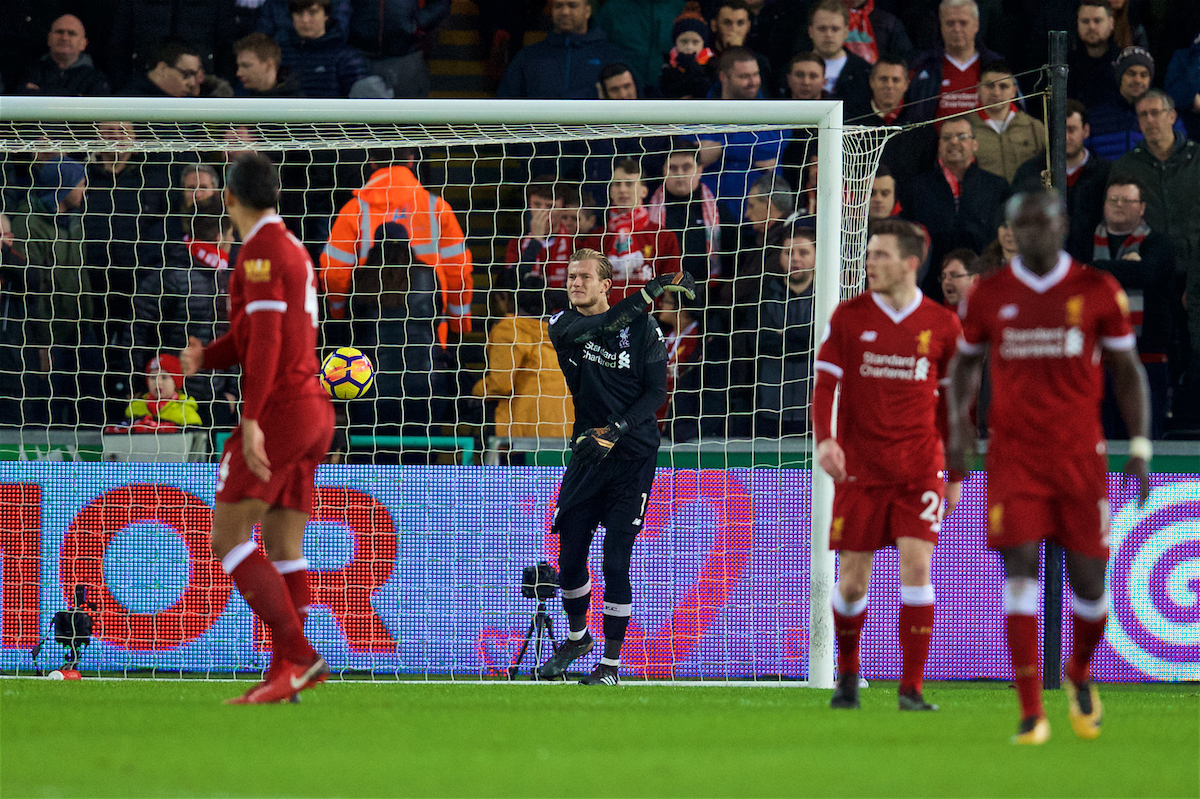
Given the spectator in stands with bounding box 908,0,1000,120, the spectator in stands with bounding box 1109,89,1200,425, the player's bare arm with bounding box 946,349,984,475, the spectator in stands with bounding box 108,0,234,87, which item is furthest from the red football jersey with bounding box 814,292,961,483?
the spectator in stands with bounding box 108,0,234,87

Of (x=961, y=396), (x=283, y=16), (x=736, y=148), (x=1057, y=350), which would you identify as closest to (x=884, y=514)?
(x=961, y=396)

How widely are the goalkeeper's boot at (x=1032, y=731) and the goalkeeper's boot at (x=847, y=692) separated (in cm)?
139

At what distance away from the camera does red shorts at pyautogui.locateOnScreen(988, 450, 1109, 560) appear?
539 centimetres

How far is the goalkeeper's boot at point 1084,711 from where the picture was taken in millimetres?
5527

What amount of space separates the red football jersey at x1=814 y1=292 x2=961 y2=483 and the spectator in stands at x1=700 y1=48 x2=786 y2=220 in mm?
4374

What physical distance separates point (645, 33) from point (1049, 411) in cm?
769

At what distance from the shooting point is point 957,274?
997 cm

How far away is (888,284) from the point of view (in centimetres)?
652

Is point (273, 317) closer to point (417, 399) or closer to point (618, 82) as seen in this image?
point (417, 399)

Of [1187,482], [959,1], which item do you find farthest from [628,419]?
[959,1]

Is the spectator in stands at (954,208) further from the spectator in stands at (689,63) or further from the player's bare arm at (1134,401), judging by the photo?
the player's bare arm at (1134,401)

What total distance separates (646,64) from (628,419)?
501 centimetres

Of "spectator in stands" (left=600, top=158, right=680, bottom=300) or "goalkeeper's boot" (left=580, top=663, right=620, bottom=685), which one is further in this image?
"spectator in stands" (left=600, top=158, right=680, bottom=300)

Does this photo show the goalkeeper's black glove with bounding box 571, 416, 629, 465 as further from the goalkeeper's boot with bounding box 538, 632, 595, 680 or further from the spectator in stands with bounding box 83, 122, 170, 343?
the spectator in stands with bounding box 83, 122, 170, 343
